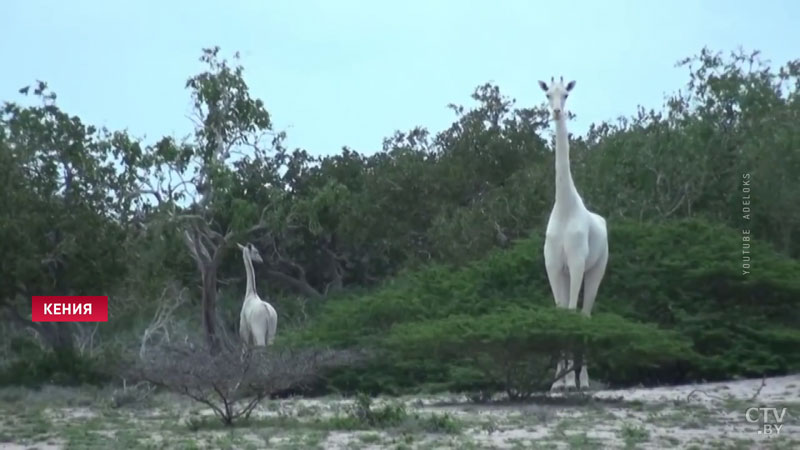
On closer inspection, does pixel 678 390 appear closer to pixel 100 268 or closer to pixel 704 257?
pixel 704 257

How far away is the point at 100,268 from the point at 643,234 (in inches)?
413

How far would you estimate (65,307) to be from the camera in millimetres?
28406

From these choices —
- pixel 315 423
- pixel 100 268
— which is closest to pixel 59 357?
pixel 100 268

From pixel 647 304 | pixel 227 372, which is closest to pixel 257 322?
pixel 647 304

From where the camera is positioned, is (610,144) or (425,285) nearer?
(425,285)

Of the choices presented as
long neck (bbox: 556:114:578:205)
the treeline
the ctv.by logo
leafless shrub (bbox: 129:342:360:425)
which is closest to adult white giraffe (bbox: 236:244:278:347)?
the treeline

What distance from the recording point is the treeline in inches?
892

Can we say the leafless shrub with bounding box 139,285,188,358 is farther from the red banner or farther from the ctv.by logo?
the ctv.by logo

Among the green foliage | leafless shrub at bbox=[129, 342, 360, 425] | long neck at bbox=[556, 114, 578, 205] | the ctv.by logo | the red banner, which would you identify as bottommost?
the ctv.by logo

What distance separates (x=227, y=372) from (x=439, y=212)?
2370cm

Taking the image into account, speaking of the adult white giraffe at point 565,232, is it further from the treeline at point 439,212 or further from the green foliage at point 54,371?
the green foliage at point 54,371

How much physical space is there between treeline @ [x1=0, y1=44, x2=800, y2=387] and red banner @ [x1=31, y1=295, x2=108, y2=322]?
178 millimetres

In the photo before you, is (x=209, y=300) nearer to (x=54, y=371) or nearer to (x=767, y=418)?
(x=54, y=371)

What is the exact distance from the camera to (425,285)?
23.3 metres
